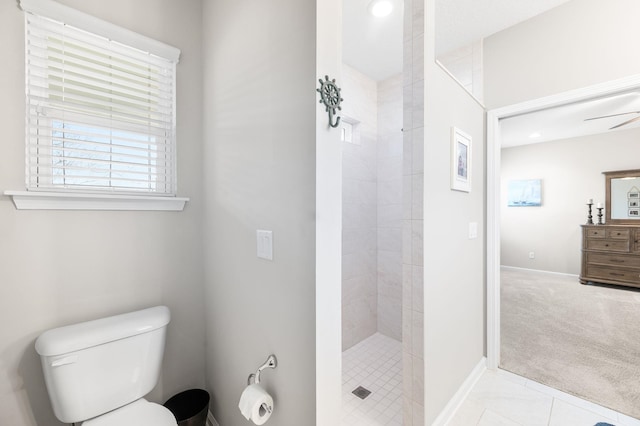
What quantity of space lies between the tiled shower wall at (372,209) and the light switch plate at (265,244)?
152cm

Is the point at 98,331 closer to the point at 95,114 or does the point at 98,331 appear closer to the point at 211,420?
the point at 211,420

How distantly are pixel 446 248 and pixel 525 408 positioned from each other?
1256mm

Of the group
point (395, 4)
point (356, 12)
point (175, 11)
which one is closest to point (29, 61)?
point (175, 11)

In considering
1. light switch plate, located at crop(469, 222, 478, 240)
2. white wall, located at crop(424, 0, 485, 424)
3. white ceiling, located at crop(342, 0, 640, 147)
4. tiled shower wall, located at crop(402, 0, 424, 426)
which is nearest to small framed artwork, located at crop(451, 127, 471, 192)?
white wall, located at crop(424, 0, 485, 424)

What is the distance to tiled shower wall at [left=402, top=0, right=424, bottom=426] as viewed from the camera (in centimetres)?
141

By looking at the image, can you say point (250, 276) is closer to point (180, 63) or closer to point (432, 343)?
point (432, 343)

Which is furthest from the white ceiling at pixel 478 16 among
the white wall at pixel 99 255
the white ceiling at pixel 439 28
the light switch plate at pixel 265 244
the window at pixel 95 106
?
the light switch plate at pixel 265 244

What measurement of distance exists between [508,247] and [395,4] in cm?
596

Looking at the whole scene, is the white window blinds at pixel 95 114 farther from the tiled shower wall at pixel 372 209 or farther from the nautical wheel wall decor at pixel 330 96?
the tiled shower wall at pixel 372 209

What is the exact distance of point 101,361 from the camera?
1062 mm

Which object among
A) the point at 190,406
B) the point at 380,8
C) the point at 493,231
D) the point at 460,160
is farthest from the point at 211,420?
the point at 380,8

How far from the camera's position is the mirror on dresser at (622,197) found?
430 cm

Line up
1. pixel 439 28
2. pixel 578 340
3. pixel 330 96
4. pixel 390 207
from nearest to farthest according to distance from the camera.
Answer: pixel 330 96, pixel 439 28, pixel 578 340, pixel 390 207

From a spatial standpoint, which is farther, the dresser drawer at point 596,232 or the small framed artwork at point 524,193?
the small framed artwork at point 524,193
